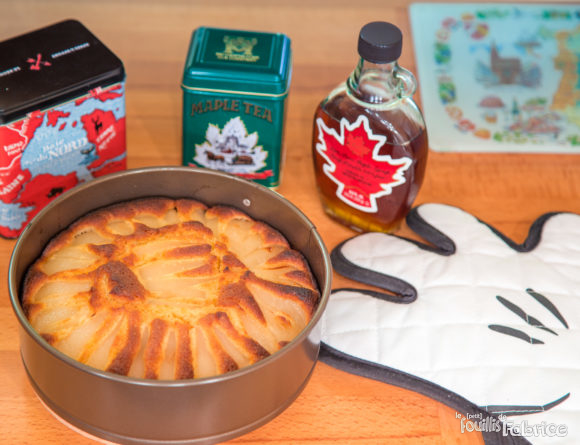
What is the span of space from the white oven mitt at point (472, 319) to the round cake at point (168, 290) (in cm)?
10

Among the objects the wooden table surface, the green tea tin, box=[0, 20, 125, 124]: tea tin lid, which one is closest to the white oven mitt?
the wooden table surface

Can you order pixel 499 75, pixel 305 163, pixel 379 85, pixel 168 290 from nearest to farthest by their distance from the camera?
pixel 168 290 < pixel 379 85 < pixel 305 163 < pixel 499 75

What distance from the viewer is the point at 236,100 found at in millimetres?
1071

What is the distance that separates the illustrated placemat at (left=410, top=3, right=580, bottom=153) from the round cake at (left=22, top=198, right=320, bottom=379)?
17.4 inches

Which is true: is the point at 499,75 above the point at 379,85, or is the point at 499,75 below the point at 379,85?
below

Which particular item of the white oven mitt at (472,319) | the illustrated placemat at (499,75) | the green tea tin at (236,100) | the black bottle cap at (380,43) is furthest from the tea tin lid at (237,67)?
the illustrated placemat at (499,75)

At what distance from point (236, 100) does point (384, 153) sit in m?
0.21

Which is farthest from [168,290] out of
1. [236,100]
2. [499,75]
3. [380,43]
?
[499,75]

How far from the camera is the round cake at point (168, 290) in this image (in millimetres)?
868

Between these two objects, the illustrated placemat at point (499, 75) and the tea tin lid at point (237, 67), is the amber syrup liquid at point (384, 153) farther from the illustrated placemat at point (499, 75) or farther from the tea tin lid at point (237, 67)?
the illustrated placemat at point (499, 75)

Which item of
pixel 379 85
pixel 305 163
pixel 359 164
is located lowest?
pixel 305 163

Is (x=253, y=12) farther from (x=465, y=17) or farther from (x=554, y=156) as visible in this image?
(x=554, y=156)

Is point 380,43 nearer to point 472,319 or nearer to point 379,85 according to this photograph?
point 379,85

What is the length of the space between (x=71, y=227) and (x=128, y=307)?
0.16 m
